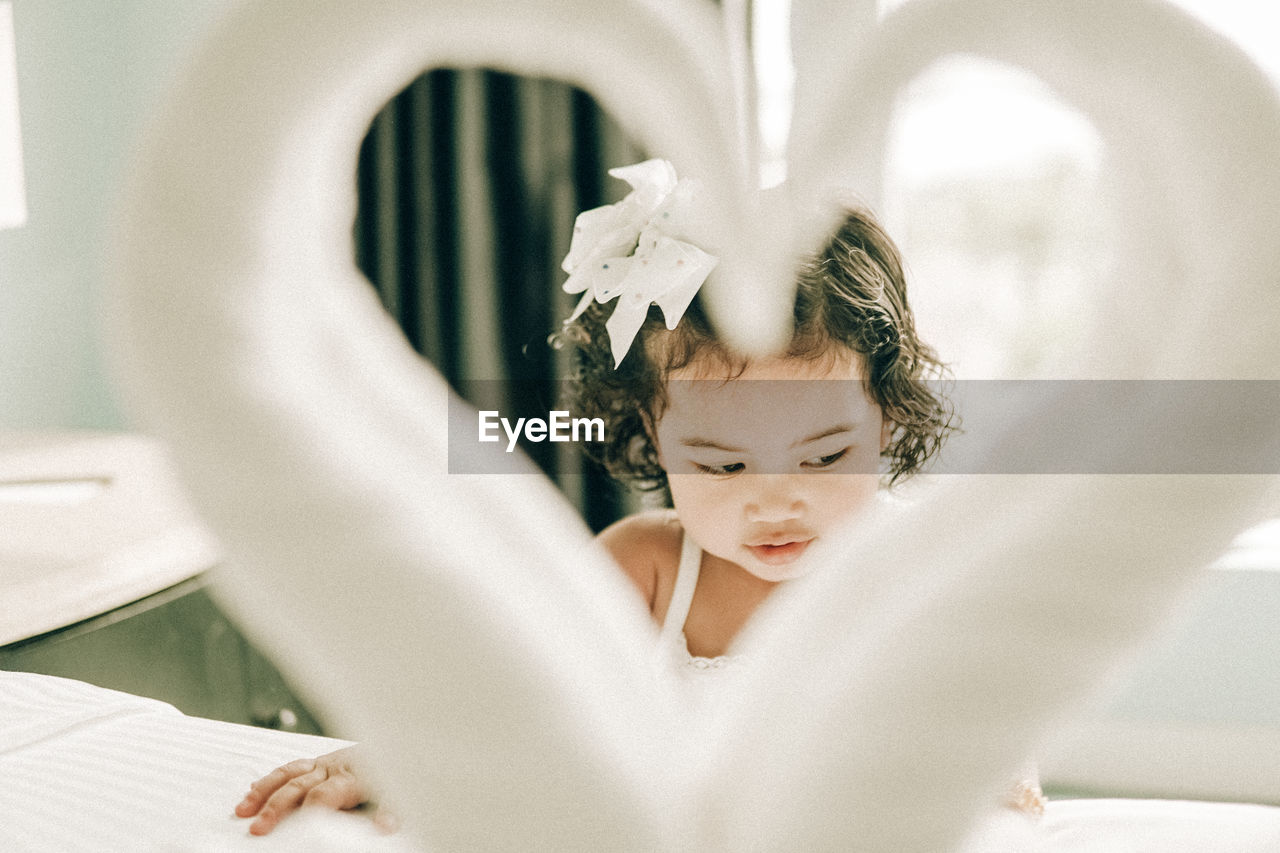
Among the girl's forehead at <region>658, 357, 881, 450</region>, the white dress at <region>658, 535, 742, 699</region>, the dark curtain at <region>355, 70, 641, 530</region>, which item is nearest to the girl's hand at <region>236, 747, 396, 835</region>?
the girl's forehead at <region>658, 357, 881, 450</region>

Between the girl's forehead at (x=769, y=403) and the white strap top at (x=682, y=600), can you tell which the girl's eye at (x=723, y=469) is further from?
the white strap top at (x=682, y=600)

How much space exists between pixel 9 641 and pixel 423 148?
1.43 metres

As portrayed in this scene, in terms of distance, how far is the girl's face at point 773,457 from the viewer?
0.82 meters

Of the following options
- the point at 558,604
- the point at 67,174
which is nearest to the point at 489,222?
the point at 67,174

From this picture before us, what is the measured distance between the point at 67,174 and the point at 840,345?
1.67 m

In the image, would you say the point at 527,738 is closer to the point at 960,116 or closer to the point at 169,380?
the point at 169,380

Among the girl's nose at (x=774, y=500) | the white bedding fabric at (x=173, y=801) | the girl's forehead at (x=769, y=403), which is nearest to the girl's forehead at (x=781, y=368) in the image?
the girl's forehead at (x=769, y=403)

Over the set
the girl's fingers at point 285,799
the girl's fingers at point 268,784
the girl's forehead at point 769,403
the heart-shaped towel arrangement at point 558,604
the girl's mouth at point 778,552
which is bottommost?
the girl's mouth at point 778,552

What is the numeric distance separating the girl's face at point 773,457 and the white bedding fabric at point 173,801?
0.38m

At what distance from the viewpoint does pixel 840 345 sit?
37.9 inches

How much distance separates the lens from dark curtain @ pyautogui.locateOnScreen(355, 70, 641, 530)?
1823mm

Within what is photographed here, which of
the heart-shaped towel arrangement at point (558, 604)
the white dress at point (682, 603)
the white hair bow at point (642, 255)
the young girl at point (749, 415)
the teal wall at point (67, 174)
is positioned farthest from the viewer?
the teal wall at point (67, 174)

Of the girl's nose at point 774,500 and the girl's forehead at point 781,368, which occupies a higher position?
the girl's forehead at point 781,368

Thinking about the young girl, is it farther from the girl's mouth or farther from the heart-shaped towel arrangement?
the heart-shaped towel arrangement
